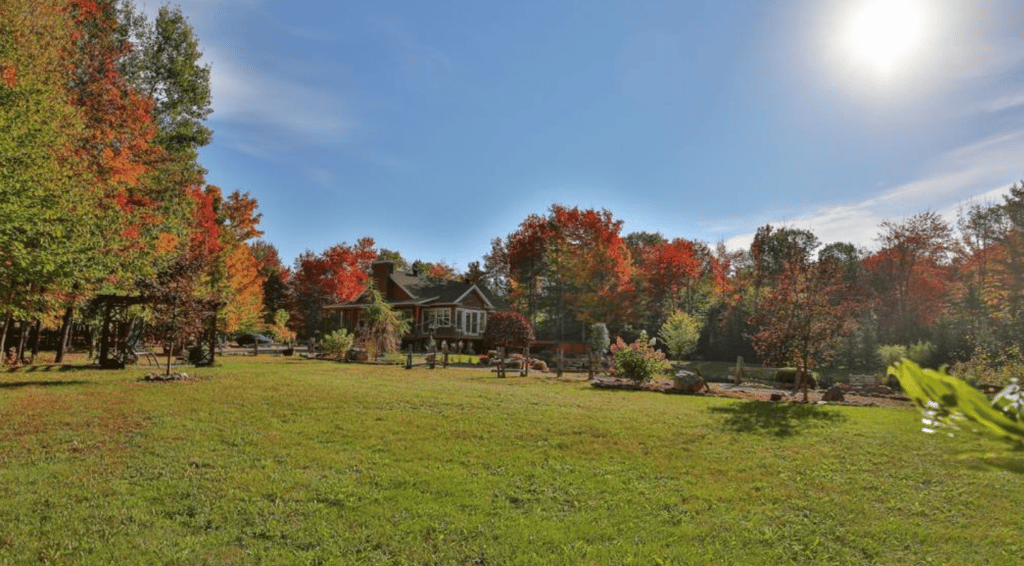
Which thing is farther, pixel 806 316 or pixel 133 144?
pixel 133 144

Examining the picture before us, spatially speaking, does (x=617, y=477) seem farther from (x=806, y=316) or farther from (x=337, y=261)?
(x=337, y=261)

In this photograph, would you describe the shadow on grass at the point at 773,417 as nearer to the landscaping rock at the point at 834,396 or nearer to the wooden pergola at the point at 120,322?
the landscaping rock at the point at 834,396

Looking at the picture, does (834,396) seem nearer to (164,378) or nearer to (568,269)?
(164,378)

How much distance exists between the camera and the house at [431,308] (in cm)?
4597

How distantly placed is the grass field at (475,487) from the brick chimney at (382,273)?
36901mm

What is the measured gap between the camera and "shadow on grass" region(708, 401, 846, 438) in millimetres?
11703

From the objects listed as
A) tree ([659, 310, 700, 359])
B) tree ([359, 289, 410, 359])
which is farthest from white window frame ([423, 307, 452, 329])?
tree ([659, 310, 700, 359])

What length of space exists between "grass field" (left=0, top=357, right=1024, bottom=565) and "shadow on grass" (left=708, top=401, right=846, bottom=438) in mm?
101

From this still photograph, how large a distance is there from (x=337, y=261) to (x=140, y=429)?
47.2 metres

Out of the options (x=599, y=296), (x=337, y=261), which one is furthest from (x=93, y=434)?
(x=337, y=261)

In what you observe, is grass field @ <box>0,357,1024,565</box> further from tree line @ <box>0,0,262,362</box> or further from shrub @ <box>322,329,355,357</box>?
shrub @ <box>322,329,355,357</box>

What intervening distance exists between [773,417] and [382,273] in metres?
42.0

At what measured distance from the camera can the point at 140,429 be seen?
33.9 ft

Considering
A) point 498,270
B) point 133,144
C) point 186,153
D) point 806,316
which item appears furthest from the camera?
point 498,270
